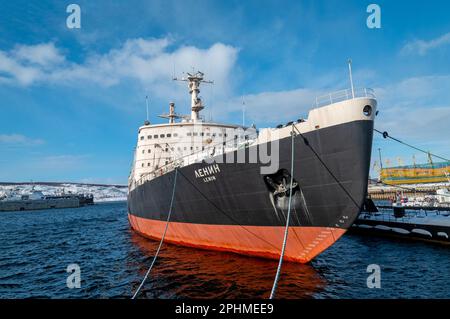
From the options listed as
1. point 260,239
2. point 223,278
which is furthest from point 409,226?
point 223,278

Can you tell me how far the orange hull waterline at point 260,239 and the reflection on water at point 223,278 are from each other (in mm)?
420

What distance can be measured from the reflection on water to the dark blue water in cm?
3

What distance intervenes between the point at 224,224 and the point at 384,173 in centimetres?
7493

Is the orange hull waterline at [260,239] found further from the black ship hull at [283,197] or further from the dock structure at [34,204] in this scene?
the dock structure at [34,204]

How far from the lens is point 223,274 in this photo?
405 inches

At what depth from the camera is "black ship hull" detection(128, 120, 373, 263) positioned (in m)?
8.90

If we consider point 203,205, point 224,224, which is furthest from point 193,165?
point 224,224

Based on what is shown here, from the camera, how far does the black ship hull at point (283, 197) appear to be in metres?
8.90

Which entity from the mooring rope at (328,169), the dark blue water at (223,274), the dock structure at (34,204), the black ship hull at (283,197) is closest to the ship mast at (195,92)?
the black ship hull at (283,197)

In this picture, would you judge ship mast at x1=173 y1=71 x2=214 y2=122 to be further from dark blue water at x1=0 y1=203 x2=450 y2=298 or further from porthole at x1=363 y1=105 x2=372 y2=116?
porthole at x1=363 y1=105 x2=372 y2=116

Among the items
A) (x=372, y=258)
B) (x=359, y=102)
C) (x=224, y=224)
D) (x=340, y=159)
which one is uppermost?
(x=359, y=102)

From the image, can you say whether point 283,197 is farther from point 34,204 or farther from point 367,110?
point 34,204

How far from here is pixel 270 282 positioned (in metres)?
9.22

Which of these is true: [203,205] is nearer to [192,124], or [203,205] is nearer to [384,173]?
[192,124]
